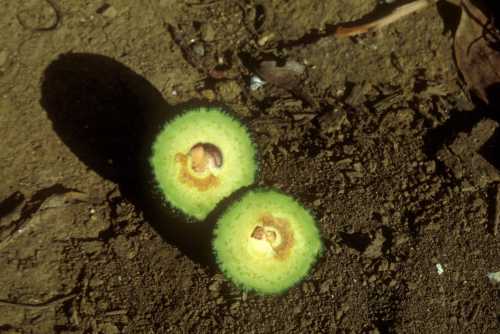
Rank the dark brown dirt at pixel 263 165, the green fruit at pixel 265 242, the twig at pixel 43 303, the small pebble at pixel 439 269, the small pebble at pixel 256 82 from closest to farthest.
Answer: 1. the green fruit at pixel 265 242
2. the twig at pixel 43 303
3. the dark brown dirt at pixel 263 165
4. the small pebble at pixel 439 269
5. the small pebble at pixel 256 82

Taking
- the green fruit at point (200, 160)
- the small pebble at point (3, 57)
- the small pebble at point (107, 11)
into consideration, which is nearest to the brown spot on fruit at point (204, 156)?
the green fruit at point (200, 160)

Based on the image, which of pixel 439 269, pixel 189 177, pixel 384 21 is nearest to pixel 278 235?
pixel 189 177

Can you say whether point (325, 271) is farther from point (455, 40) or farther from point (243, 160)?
point (455, 40)

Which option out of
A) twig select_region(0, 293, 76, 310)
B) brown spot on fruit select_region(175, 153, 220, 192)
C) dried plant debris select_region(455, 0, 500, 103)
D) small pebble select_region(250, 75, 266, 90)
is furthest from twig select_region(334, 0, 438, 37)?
twig select_region(0, 293, 76, 310)

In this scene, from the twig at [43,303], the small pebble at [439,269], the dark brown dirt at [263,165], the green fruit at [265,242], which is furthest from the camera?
the small pebble at [439,269]

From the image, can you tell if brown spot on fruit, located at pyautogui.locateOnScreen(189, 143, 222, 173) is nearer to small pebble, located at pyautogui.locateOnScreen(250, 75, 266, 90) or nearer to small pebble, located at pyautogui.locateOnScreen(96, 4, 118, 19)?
small pebble, located at pyautogui.locateOnScreen(250, 75, 266, 90)

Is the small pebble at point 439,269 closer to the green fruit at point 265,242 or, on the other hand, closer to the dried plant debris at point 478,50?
the green fruit at point 265,242

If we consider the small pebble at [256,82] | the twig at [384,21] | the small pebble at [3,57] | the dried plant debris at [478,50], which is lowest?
the dried plant debris at [478,50]

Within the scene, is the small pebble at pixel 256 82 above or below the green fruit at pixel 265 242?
above
